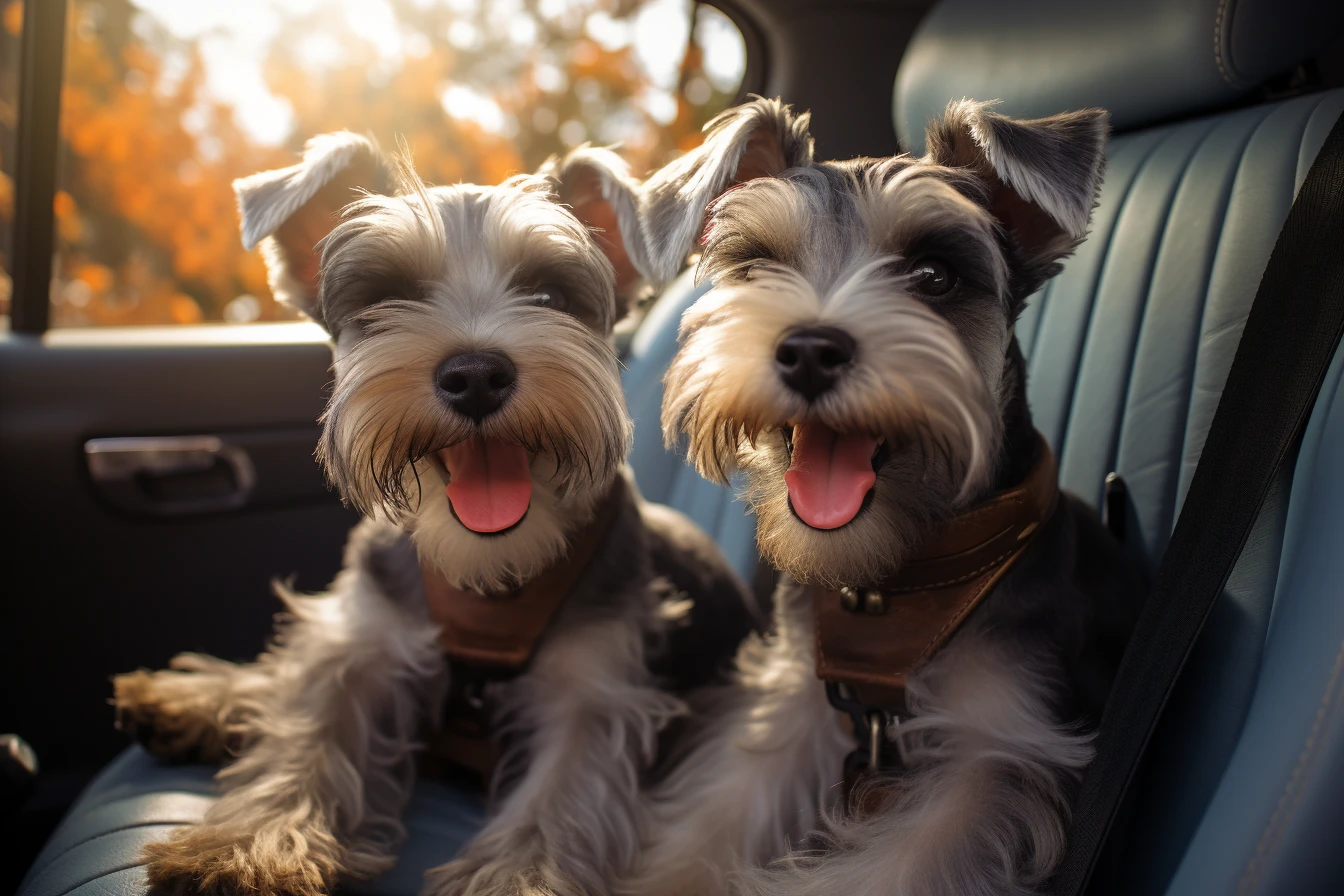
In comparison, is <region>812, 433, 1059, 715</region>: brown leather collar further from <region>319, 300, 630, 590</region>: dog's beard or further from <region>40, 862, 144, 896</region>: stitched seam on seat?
<region>40, 862, 144, 896</region>: stitched seam on seat

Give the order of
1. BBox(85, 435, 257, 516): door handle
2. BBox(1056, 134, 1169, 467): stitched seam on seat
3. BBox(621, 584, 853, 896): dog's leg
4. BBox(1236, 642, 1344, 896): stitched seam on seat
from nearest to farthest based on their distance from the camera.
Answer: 1. BBox(1236, 642, 1344, 896): stitched seam on seat
2. BBox(621, 584, 853, 896): dog's leg
3. BBox(1056, 134, 1169, 467): stitched seam on seat
4. BBox(85, 435, 257, 516): door handle

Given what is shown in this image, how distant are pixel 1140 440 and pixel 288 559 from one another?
336cm

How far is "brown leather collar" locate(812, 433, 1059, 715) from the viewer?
2197 millimetres

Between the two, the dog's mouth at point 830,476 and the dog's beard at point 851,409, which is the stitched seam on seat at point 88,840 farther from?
the dog's mouth at point 830,476

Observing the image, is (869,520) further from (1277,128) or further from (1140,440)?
(1277,128)

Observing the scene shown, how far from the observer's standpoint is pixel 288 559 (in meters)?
4.33

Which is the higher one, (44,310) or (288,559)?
(44,310)

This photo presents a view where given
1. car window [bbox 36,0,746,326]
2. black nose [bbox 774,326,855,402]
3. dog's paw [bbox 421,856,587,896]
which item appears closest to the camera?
black nose [bbox 774,326,855,402]

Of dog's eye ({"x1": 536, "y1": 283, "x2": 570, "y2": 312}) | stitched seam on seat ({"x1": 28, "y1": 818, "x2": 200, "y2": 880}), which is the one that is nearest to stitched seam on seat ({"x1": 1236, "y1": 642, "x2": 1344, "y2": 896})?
dog's eye ({"x1": 536, "y1": 283, "x2": 570, "y2": 312})

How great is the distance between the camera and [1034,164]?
6.90 ft

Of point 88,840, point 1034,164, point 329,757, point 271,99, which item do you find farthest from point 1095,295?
point 271,99

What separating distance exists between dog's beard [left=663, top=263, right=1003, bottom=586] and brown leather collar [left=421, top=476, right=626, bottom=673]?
562 millimetres

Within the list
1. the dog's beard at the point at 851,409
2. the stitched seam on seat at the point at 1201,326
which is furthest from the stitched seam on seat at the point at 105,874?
the stitched seam on seat at the point at 1201,326

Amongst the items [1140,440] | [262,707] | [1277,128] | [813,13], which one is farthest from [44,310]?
[1277,128]
